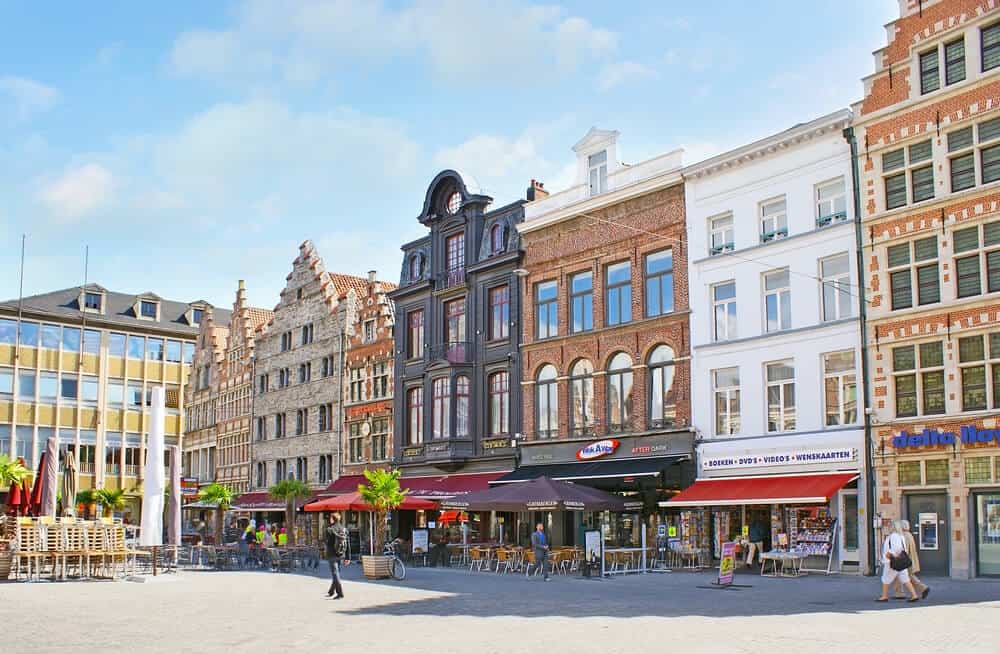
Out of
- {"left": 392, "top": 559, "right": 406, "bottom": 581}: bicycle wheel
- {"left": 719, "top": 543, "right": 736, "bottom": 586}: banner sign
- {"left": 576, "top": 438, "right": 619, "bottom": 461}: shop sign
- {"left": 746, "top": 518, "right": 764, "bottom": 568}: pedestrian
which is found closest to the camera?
{"left": 719, "top": 543, "right": 736, "bottom": 586}: banner sign

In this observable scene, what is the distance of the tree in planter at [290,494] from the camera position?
47.8 metres

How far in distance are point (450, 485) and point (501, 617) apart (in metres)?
23.2

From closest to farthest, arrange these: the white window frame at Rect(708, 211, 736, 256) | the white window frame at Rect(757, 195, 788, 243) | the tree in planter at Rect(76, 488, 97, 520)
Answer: the white window frame at Rect(757, 195, 788, 243) < the white window frame at Rect(708, 211, 736, 256) < the tree in planter at Rect(76, 488, 97, 520)

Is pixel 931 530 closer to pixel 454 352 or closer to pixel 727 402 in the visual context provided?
pixel 727 402

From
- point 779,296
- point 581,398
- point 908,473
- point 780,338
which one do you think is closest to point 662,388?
point 581,398

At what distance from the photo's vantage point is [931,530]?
2648 centimetres

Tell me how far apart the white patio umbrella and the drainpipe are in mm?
16837

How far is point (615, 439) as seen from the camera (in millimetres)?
34844

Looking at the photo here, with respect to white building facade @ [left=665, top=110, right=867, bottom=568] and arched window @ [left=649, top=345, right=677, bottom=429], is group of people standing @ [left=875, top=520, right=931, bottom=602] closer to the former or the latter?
white building facade @ [left=665, top=110, right=867, bottom=568]

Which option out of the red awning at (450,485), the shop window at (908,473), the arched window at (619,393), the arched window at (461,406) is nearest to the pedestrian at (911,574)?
the shop window at (908,473)

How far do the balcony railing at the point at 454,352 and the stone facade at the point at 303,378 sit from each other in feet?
31.1

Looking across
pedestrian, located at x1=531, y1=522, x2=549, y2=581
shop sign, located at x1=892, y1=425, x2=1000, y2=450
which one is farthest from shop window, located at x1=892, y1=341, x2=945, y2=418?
pedestrian, located at x1=531, y1=522, x2=549, y2=581

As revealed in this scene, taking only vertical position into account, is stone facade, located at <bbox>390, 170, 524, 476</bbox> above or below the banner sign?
above

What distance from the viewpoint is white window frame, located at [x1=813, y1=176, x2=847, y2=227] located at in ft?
96.5
